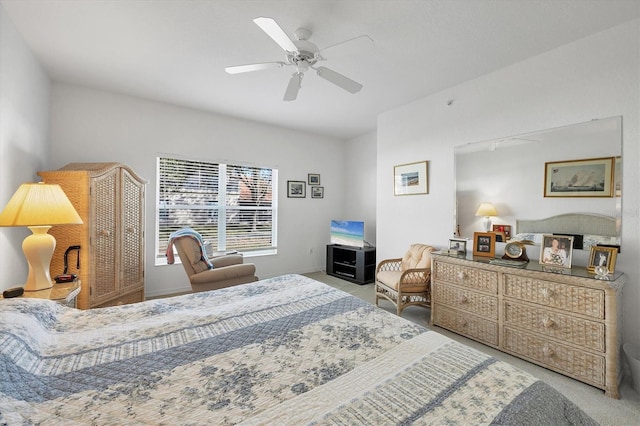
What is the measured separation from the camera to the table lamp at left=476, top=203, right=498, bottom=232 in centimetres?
282

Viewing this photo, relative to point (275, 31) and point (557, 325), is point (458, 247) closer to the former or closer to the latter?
point (557, 325)

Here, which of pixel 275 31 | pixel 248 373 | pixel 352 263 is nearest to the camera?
pixel 248 373

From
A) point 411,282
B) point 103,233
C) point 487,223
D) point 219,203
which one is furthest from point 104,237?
Result: point 487,223

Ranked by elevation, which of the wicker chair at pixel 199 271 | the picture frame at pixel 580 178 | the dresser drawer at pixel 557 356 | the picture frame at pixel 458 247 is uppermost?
the picture frame at pixel 580 178

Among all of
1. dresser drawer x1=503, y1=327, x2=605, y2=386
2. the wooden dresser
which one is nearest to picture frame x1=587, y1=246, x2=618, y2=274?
the wooden dresser

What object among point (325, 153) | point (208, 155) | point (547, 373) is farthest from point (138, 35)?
point (547, 373)

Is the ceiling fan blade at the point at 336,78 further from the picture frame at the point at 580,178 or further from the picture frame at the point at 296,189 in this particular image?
the picture frame at the point at 296,189

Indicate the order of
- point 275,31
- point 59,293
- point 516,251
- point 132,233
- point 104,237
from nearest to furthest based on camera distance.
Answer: point 275,31
point 59,293
point 516,251
point 104,237
point 132,233

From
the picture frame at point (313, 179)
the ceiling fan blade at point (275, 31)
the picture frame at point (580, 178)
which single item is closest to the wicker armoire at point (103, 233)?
the ceiling fan blade at point (275, 31)

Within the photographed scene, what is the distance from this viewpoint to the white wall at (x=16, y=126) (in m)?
2.07

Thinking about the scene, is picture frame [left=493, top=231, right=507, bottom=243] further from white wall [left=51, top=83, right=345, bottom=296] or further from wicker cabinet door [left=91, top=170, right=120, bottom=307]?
wicker cabinet door [left=91, top=170, right=120, bottom=307]

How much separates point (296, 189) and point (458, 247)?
119 inches

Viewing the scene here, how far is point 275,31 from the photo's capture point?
5.66 feet

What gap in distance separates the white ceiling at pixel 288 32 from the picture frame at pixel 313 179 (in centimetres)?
197
